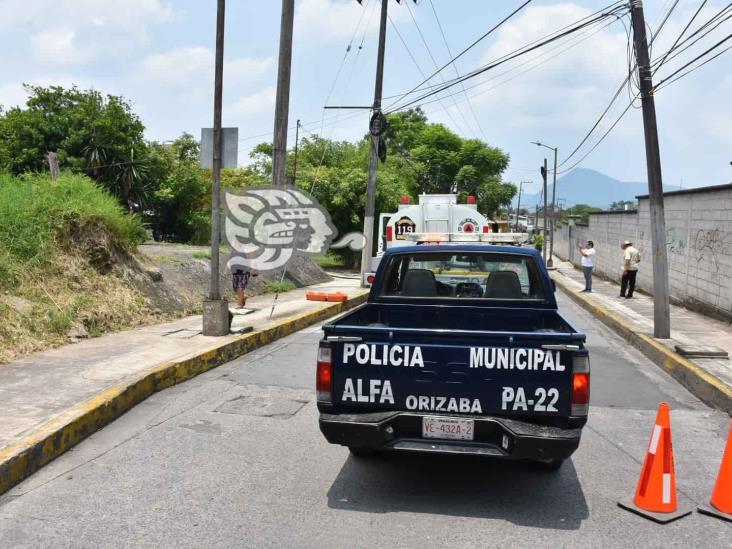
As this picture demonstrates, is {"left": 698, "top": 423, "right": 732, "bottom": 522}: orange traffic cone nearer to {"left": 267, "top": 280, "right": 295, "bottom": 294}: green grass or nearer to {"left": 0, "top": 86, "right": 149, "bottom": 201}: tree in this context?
{"left": 267, "top": 280, "right": 295, "bottom": 294}: green grass

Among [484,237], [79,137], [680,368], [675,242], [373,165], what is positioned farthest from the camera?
[79,137]

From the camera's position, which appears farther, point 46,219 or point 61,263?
point 46,219

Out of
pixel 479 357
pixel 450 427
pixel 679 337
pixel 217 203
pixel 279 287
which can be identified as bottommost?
pixel 679 337

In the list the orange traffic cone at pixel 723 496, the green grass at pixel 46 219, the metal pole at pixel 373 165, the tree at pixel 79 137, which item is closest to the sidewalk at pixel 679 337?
the orange traffic cone at pixel 723 496

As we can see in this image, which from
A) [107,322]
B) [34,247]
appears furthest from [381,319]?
[34,247]

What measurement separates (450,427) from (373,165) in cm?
1748

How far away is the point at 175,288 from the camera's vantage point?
41.4ft

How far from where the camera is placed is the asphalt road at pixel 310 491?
12.7 ft

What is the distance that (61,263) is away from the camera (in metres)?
9.98

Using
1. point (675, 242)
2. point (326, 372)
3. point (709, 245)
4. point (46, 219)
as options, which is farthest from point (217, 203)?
point (675, 242)

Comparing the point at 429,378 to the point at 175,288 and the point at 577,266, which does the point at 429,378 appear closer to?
the point at 175,288

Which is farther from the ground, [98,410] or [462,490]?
[98,410]

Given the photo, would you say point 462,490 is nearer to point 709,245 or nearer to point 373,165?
point 709,245

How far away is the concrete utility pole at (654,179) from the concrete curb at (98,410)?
6.50m
